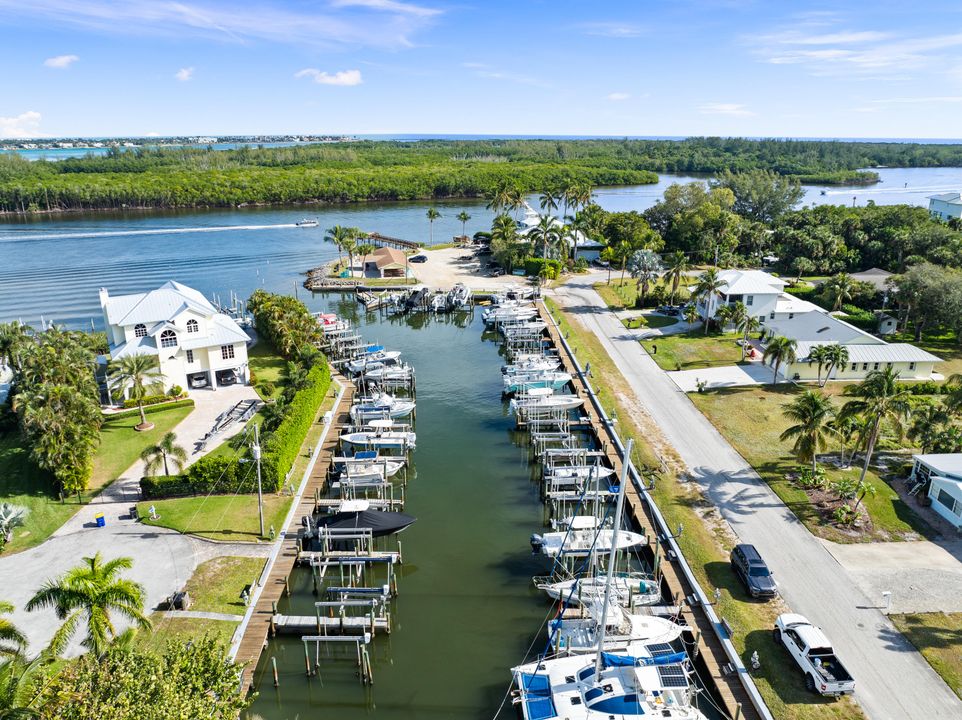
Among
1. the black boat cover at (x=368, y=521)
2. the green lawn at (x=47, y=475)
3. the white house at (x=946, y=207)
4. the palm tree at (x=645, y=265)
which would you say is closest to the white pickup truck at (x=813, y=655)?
the black boat cover at (x=368, y=521)

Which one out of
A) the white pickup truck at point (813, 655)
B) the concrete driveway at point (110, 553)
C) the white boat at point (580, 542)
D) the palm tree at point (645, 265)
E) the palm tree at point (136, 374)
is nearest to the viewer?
the white pickup truck at point (813, 655)

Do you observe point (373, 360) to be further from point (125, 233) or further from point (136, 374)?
point (125, 233)

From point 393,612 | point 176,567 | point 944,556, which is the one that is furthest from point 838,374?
point 176,567

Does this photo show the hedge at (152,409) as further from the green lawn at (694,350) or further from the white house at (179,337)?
the green lawn at (694,350)

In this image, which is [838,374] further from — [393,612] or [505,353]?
[393,612]

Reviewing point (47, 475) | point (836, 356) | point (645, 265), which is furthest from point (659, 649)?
point (645, 265)

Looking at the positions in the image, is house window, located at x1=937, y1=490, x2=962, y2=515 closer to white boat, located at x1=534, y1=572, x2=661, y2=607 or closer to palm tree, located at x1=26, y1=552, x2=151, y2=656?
white boat, located at x1=534, y1=572, x2=661, y2=607
